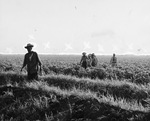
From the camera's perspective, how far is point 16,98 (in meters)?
6.09

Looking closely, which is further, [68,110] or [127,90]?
[127,90]

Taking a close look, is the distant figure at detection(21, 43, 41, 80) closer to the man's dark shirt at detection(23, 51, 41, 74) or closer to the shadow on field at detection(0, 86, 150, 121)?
the man's dark shirt at detection(23, 51, 41, 74)

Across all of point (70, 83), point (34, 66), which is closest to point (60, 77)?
point (70, 83)

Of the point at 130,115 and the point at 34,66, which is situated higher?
the point at 34,66

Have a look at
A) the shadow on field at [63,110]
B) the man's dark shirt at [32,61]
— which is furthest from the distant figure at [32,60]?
the shadow on field at [63,110]

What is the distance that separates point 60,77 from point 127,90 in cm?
401

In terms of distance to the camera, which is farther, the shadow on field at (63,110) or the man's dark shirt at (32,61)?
the man's dark shirt at (32,61)

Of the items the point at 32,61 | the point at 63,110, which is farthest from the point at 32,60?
the point at 63,110

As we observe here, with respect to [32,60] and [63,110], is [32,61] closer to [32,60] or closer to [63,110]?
[32,60]

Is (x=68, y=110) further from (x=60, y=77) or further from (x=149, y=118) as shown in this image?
(x=60, y=77)

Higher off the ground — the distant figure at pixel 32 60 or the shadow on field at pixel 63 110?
the distant figure at pixel 32 60

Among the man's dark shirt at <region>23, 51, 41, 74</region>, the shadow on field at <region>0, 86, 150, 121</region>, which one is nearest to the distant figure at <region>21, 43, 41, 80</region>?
the man's dark shirt at <region>23, 51, 41, 74</region>

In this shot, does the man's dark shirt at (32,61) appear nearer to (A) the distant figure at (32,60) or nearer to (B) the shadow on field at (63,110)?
(A) the distant figure at (32,60)

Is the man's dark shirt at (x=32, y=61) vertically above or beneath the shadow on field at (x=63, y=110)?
above
